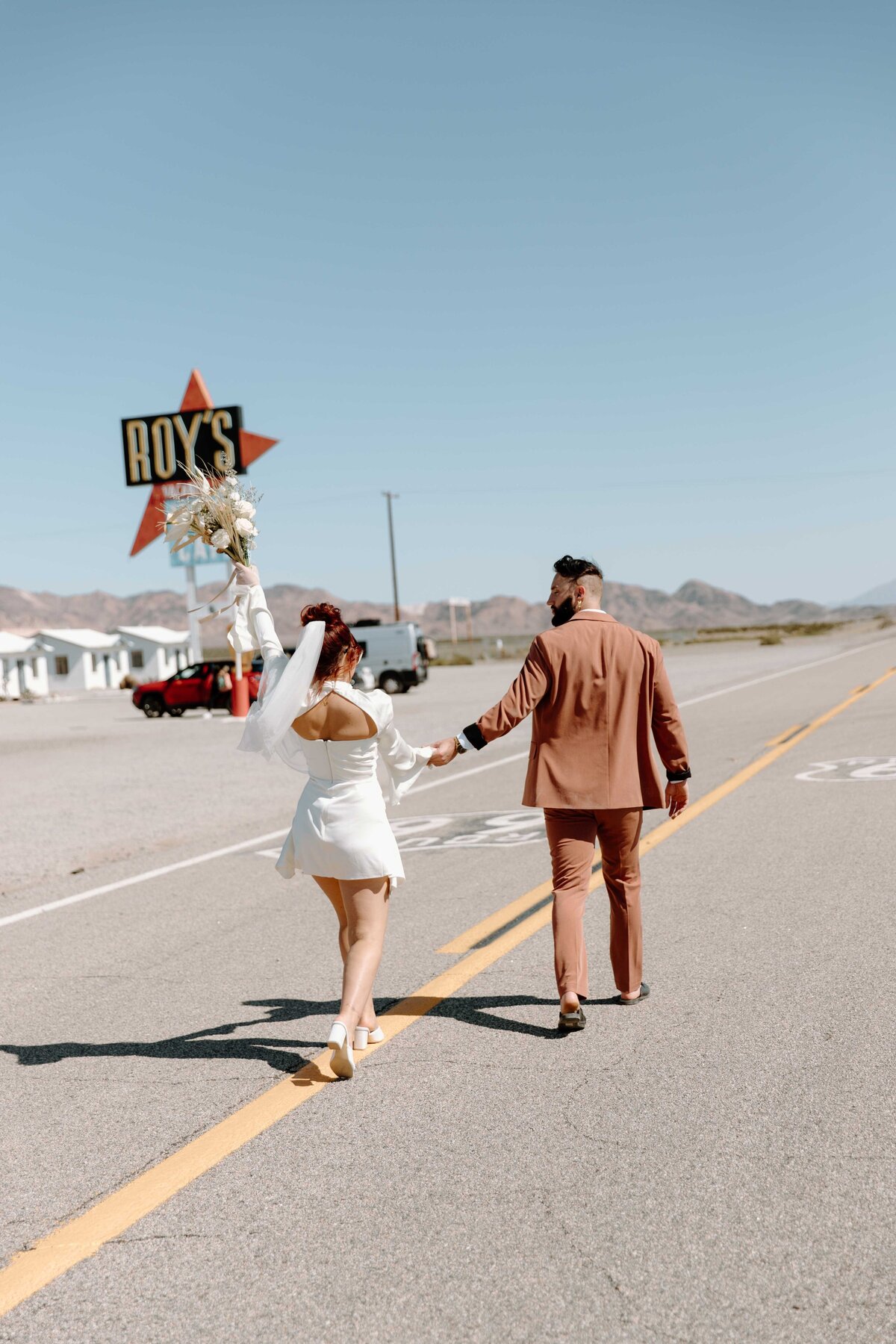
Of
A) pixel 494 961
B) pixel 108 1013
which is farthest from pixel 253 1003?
pixel 494 961

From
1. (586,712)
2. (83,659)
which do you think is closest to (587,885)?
(586,712)

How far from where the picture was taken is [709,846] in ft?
30.0

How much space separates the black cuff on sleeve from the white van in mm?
32983

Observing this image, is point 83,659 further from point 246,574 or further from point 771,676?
point 246,574

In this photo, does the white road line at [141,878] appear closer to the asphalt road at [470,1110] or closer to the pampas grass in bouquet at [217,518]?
the asphalt road at [470,1110]

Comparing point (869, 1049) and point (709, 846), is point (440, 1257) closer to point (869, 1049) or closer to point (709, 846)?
point (869, 1049)

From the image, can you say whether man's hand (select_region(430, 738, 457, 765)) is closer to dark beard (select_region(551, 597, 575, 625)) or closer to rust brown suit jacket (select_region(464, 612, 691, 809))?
rust brown suit jacket (select_region(464, 612, 691, 809))

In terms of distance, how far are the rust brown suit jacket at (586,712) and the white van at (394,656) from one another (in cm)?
3301

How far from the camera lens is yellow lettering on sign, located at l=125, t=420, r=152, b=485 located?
33.0 meters

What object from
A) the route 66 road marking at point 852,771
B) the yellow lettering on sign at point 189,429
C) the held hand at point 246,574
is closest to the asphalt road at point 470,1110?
the held hand at point 246,574

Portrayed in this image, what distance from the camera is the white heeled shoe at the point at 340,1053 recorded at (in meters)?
4.51

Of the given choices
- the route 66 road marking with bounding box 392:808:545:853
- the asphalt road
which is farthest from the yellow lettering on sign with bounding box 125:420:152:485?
the asphalt road

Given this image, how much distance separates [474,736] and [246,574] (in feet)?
3.71

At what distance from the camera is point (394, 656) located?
38.6 m
